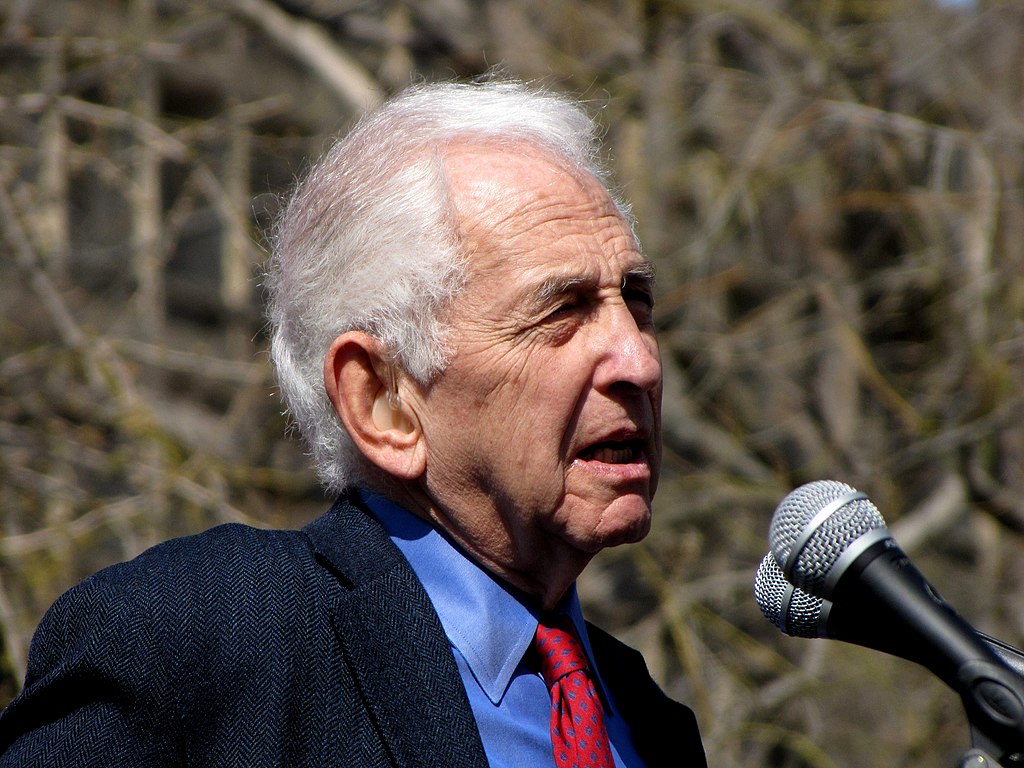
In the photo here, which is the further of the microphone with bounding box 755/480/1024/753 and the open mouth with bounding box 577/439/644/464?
the open mouth with bounding box 577/439/644/464

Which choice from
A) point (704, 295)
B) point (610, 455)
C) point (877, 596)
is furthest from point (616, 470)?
point (704, 295)

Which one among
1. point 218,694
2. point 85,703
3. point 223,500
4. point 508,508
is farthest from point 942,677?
point 223,500

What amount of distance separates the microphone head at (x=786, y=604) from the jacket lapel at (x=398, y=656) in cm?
47

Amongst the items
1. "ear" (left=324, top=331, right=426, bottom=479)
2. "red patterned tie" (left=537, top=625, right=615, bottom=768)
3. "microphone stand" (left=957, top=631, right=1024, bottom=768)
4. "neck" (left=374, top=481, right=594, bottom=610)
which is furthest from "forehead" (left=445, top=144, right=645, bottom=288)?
"microphone stand" (left=957, top=631, right=1024, bottom=768)

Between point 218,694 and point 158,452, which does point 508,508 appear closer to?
point 218,694

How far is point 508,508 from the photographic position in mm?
2055

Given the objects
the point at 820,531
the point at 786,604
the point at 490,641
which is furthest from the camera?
the point at 490,641

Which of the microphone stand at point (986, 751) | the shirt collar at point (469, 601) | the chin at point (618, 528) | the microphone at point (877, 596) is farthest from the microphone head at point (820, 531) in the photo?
the shirt collar at point (469, 601)

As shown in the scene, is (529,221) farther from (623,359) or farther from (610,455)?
(610,455)

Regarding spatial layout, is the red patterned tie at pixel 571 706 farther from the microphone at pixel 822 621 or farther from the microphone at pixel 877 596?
the microphone at pixel 877 596

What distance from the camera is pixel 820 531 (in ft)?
4.92

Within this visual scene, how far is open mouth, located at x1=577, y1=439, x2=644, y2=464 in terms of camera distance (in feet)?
6.80

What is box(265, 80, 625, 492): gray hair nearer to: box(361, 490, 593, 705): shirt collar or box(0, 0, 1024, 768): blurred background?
box(361, 490, 593, 705): shirt collar

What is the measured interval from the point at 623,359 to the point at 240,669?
2.62 ft
